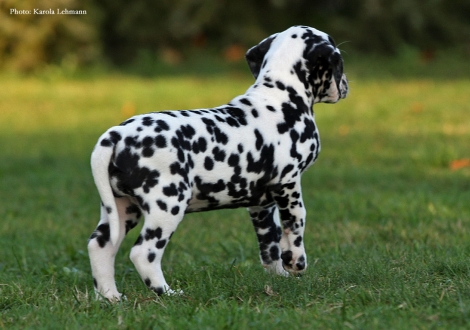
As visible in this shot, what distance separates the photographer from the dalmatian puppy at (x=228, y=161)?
4418 mm

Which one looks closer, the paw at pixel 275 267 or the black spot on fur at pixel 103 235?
the black spot on fur at pixel 103 235

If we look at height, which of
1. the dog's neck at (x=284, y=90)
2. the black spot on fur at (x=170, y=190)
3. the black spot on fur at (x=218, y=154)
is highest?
the dog's neck at (x=284, y=90)

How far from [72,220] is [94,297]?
334 cm

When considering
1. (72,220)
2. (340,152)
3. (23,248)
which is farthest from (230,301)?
(340,152)

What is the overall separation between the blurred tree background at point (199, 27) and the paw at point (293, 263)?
1302 centimetres

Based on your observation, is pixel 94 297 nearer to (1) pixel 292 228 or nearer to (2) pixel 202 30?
(1) pixel 292 228

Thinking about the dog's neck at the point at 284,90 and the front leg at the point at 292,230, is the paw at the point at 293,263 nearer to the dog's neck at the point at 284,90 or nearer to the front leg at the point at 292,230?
the front leg at the point at 292,230

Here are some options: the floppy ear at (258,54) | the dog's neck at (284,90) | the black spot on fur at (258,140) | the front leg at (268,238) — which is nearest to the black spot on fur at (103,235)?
the black spot on fur at (258,140)

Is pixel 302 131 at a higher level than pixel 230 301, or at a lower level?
higher

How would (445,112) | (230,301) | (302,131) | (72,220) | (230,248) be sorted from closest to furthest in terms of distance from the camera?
(230,301), (302,131), (230,248), (72,220), (445,112)

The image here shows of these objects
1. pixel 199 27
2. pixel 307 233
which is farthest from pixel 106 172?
pixel 199 27

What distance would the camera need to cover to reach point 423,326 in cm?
367

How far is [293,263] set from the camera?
5.07 m

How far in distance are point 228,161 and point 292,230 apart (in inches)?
29.7
